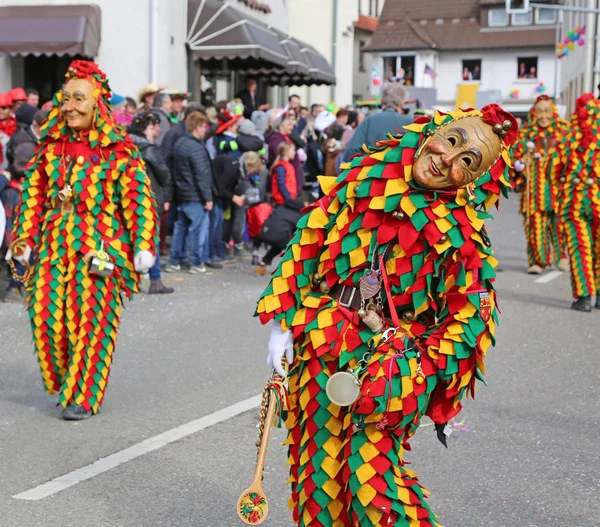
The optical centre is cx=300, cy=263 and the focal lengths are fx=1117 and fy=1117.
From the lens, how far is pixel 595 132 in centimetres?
1016

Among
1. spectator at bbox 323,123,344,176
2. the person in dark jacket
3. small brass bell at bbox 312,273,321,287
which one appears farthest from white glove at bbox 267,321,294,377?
spectator at bbox 323,123,344,176

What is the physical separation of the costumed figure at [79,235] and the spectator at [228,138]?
7090 mm

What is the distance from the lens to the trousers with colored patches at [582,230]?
33.3ft

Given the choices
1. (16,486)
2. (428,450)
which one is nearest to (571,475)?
(428,450)

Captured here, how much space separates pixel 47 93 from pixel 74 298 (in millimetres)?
15458

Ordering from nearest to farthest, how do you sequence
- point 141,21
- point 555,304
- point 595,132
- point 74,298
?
point 74,298, point 595,132, point 555,304, point 141,21

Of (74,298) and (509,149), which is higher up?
(509,149)

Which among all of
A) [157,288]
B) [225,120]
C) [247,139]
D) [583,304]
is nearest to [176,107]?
[225,120]

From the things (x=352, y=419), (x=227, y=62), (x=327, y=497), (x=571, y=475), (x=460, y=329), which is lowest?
A: (x=571, y=475)

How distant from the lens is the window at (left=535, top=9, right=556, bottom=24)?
6290 centimetres

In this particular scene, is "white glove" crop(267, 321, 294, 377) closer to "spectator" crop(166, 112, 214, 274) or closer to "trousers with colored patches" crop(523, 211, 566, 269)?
"spectator" crop(166, 112, 214, 274)

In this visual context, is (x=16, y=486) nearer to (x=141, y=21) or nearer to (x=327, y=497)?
(x=327, y=497)

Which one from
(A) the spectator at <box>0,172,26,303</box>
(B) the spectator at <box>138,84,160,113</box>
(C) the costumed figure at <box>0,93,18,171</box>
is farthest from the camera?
(B) the spectator at <box>138,84,160,113</box>

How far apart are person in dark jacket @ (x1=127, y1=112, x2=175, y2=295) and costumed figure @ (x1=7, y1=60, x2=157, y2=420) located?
15.2ft
